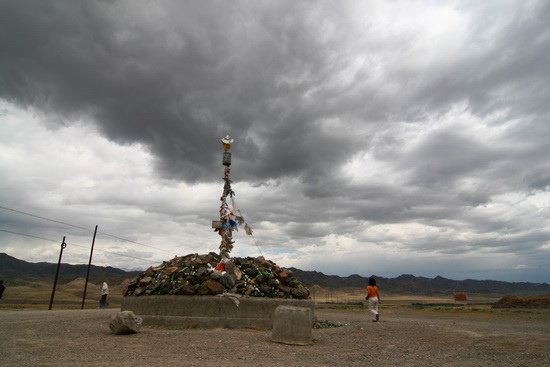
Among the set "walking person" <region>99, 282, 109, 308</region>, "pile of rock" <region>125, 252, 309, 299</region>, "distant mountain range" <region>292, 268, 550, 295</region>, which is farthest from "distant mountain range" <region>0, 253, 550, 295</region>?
"pile of rock" <region>125, 252, 309, 299</region>

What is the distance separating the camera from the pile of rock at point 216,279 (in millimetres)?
14406

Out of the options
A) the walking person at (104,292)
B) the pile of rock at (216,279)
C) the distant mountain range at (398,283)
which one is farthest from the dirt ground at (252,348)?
the distant mountain range at (398,283)

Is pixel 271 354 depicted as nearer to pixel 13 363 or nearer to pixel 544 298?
pixel 13 363

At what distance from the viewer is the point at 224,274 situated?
48.0 ft

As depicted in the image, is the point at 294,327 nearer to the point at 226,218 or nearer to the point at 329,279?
the point at 226,218

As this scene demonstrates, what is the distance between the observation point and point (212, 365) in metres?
7.79

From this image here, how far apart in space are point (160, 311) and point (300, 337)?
18.0ft

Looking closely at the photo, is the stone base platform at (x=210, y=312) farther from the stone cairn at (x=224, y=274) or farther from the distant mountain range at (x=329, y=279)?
the distant mountain range at (x=329, y=279)

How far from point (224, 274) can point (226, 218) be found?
8.56ft

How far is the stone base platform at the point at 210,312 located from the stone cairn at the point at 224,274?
359 mm

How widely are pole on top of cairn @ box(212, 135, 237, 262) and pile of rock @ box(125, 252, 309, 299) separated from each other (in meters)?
0.57

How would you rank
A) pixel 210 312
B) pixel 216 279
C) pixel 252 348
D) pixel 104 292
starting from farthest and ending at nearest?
pixel 104 292 < pixel 216 279 < pixel 210 312 < pixel 252 348

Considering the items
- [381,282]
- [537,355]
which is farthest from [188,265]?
[381,282]

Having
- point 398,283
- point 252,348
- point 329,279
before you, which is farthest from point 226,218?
point 398,283
